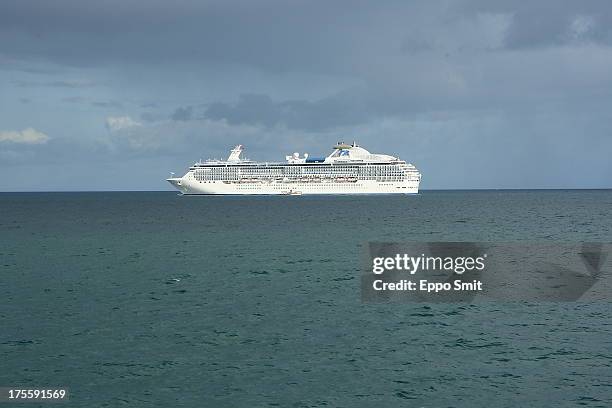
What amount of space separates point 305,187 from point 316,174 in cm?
526

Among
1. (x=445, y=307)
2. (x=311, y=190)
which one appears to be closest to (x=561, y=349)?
(x=445, y=307)

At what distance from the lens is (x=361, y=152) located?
7347 inches

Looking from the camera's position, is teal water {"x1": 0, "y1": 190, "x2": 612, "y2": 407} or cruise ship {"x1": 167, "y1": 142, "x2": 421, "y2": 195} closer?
teal water {"x1": 0, "y1": 190, "x2": 612, "y2": 407}

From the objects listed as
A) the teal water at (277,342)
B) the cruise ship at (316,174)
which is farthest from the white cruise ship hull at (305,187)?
Answer: the teal water at (277,342)

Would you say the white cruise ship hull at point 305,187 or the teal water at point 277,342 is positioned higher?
the white cruise ship hull at point 305,187

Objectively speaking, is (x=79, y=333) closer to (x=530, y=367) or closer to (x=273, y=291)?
(x=273, y=291)

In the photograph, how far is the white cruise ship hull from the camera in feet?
610

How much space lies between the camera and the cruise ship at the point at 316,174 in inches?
7264

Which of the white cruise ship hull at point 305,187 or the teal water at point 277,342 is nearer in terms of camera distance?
the teal water at point 277,342

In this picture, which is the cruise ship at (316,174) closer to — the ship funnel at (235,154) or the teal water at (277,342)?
the ship funnel at (235,154)

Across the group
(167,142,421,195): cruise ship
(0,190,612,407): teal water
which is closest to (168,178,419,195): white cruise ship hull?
(167,142,421,195): cruise ship

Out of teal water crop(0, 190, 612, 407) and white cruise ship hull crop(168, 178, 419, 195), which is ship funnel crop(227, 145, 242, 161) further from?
teal water crop(0, 190, 612, 407)

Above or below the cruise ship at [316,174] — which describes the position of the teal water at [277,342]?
below

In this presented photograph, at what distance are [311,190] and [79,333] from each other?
162 metres
